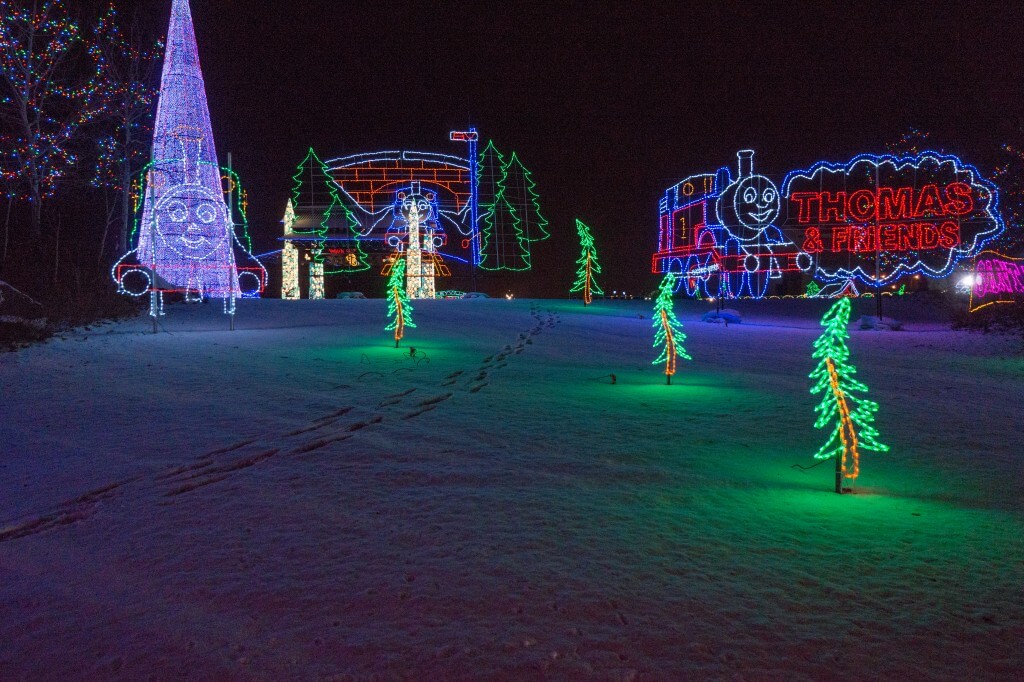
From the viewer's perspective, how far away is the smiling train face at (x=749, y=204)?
2792 cm

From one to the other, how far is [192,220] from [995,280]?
2328 centimetres

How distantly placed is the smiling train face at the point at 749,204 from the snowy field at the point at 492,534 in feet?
61.1

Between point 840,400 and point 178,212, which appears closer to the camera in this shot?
→ point 840,400


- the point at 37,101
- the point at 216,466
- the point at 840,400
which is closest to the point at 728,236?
the point at 37,101

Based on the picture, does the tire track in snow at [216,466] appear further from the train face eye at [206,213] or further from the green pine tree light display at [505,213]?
the green pine tree light display at [505,213]

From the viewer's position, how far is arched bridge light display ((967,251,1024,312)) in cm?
2252

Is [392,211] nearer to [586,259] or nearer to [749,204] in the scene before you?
[586,259]

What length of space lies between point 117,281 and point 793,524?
20.4 metres

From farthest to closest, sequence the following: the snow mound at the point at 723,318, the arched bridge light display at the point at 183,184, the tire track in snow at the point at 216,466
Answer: the snow mound at the point at 723,318, the arched bridge light display at the point at 183,184, the tire track in snow at the point at 216,466

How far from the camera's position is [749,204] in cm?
2844

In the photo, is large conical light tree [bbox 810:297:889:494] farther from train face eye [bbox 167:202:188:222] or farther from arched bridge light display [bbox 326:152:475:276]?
arched bridge light display [bbox 326:152:475:276]

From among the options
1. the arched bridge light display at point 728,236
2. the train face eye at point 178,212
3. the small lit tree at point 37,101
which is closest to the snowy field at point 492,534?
the train face eye at point 178,212

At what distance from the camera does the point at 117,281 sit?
67.7 feet

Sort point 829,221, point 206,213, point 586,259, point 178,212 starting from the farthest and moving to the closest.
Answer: point 586,259 → point 829,221 → point 206,213 → point 178,212
